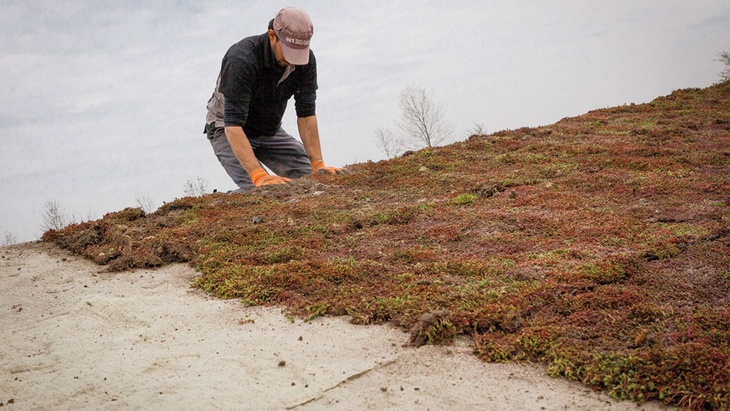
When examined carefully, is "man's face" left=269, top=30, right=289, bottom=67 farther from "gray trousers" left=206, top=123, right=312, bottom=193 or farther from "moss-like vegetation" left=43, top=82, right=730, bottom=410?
"moss-like vegetation" left=43, top=82, right=730, bottom=410

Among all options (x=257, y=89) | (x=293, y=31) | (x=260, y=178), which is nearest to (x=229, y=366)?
(x=293, y=31)

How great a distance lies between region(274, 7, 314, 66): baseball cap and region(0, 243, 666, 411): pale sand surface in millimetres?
4478

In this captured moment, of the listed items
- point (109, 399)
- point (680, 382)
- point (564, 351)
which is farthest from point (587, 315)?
point (109, 399)

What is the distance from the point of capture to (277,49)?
9.99 meters

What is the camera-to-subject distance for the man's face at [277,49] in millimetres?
9906

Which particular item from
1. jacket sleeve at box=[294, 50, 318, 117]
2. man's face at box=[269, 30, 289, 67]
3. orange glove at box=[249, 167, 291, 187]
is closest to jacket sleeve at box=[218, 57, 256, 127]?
man's face at box=[269, 30, 289, 67]

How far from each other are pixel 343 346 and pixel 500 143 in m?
12.5

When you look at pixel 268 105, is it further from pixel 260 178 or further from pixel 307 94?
pixel 260 178

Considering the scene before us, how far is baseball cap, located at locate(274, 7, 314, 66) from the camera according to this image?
947 centimetres

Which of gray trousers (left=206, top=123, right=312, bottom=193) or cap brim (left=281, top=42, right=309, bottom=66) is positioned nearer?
cap brim (left=281, top=42, right=309, bottom=66)

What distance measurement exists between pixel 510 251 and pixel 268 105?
5.45m

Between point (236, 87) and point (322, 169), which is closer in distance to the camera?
point (236, 87)

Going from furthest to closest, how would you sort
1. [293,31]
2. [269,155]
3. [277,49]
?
[269,155] → [277,49] → [293,31]

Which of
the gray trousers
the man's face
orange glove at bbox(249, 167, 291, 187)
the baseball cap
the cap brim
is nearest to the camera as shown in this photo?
the baseball cap
